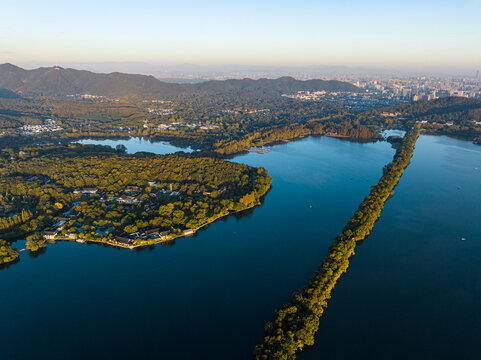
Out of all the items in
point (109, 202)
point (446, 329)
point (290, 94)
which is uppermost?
point (290, 94)

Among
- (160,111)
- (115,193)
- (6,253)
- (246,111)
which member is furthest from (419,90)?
(6,253)

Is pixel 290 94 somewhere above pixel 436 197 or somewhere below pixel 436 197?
above

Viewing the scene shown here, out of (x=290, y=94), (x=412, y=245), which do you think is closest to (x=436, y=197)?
(x=412, y=245)

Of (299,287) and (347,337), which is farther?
(299,287)

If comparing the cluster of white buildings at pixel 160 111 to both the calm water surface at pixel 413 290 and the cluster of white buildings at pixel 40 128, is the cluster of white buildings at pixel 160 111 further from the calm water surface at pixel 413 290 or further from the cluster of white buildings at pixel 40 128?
the calm water surface at pixel 413 290

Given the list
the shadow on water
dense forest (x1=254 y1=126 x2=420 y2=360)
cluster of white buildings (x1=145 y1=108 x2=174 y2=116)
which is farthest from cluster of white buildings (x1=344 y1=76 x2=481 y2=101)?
the shadow on water

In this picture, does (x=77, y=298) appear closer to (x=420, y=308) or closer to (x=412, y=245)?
(x=420, y=308)

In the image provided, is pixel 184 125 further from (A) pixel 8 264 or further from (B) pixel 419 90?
(B) pixel 419 90
